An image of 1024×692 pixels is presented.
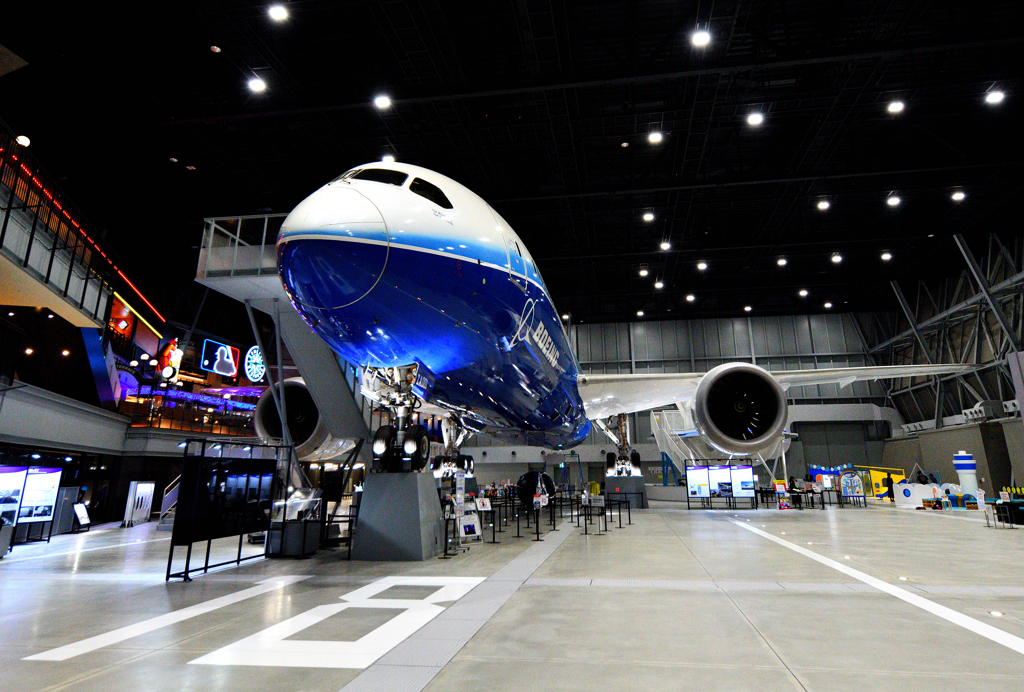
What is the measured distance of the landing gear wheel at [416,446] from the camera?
28.4 feet

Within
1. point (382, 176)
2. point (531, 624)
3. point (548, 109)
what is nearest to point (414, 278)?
point (382, 176)

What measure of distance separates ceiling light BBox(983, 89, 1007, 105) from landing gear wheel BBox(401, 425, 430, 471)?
771 inches

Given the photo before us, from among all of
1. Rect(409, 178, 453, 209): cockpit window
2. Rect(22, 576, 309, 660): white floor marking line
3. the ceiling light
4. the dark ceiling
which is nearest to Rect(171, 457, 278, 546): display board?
Rect(22, 576, 309, 660): white floor marking line

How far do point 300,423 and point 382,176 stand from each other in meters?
9.32

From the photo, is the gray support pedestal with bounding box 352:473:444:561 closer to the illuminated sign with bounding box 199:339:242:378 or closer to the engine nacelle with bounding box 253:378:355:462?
the engine nacelle with bounding box 253:378:355:462

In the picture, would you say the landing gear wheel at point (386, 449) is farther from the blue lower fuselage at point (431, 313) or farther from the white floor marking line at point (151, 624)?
the white floor marking line at point (151, 624)

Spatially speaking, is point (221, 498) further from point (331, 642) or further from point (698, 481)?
point (698, 481)

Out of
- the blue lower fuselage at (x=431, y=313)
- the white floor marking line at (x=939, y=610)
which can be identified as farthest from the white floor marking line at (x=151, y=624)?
the white floor marking line at (x=939, y=610)

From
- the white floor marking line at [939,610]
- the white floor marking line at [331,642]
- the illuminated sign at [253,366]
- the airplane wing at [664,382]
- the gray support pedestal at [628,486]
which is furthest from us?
the illuminated sign at [253,366]

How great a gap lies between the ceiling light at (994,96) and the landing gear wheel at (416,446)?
19.6 metres

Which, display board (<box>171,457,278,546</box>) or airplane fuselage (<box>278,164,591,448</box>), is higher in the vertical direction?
airplane fuselage (<box>278,164,591,448</box>)

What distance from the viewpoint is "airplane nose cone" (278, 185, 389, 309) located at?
4.90 meters

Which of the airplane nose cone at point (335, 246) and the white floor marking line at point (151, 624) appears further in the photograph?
the airplane nose cone at point (335, 246)

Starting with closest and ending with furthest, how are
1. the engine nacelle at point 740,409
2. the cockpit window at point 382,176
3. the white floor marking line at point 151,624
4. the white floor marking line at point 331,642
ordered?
the white floor marking line at point 331,642
the white floor marking line at point 151,624
the cockpit window at point 382,176
the engine nacelle at point 740,409
